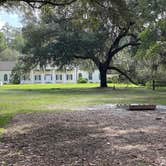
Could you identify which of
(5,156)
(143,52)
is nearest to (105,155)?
(5,156)

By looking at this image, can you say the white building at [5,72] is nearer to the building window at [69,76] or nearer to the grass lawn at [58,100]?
the building window at [69,76]

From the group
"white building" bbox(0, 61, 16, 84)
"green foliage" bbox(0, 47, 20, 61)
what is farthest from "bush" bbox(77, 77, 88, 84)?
"green foliage" bbox(0, 47, 20, 61)

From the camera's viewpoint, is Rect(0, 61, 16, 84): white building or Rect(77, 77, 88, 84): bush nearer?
Rect(77, 77, 88, 84): bush

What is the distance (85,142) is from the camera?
10.3 metres

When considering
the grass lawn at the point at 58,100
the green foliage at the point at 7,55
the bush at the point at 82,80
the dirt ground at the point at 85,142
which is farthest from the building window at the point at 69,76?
the dirt ground at the point at 85,142

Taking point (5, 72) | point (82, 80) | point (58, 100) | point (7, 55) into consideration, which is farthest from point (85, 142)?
point (7, 55)

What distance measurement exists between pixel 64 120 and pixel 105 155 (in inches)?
270

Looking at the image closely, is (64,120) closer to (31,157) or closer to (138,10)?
(31,157)

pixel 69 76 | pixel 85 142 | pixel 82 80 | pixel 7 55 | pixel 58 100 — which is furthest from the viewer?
pixel 7 55

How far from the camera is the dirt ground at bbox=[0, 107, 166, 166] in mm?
8180

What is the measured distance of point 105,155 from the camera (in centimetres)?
861

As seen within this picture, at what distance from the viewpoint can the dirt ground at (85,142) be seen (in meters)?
8.18

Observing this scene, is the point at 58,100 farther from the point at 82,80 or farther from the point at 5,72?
the point at 5,72

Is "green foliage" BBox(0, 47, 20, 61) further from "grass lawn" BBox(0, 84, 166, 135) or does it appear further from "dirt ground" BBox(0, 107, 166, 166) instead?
"dirt ground" BBox(0, 107, 166, 166)
